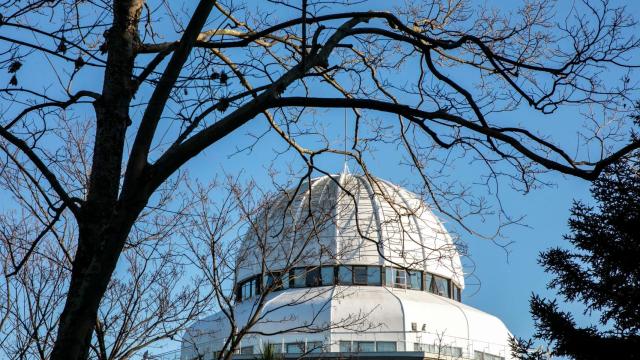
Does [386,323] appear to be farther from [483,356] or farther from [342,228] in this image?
[342,228]

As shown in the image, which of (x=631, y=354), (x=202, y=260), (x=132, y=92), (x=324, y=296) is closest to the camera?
(x=132, y=92)

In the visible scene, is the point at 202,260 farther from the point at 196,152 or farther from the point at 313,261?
the point at 313,261

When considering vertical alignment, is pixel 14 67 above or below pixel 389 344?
below

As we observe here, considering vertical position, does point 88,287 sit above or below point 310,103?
below

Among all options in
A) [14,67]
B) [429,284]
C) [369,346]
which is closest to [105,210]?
[14,67]

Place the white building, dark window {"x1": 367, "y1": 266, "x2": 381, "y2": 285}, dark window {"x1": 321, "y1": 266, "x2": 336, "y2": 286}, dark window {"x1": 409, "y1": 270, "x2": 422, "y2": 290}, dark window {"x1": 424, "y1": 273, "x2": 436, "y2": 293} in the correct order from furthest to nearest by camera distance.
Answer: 1. dark window {"x1": 424, "y1": 273, "x2": 436, "y2": 293}
2. dark window {"x1": 409, "y1": 270, "x2": 422, "y2": 290}
3. dark window {"x1": 367, "y1": 266, "x2": 381, "y2": 285}
4. dark window {"x1": 321, "y1": 266, "x2": 336, "y2": 286}
5. the white building

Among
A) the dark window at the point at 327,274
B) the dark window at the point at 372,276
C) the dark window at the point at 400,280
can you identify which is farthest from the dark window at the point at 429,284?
the dark window at the point at 327,274

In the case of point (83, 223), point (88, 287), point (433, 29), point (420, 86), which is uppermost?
point (433, 29)

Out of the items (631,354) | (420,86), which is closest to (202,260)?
(631,354)

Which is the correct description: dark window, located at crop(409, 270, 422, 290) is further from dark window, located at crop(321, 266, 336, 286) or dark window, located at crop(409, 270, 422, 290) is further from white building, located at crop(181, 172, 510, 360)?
dark window, located at crop(321, 266, 336, 286)

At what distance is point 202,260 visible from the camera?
16266mm

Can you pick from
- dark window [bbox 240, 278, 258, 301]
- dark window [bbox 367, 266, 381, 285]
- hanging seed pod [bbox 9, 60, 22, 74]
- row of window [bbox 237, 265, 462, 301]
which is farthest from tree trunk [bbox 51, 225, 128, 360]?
dark window [bbox 240, 278, 258, 301]

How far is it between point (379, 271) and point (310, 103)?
3278 centimetres

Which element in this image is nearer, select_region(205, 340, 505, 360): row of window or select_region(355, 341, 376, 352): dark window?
select_region(205, 340, 505, 360): row of window
